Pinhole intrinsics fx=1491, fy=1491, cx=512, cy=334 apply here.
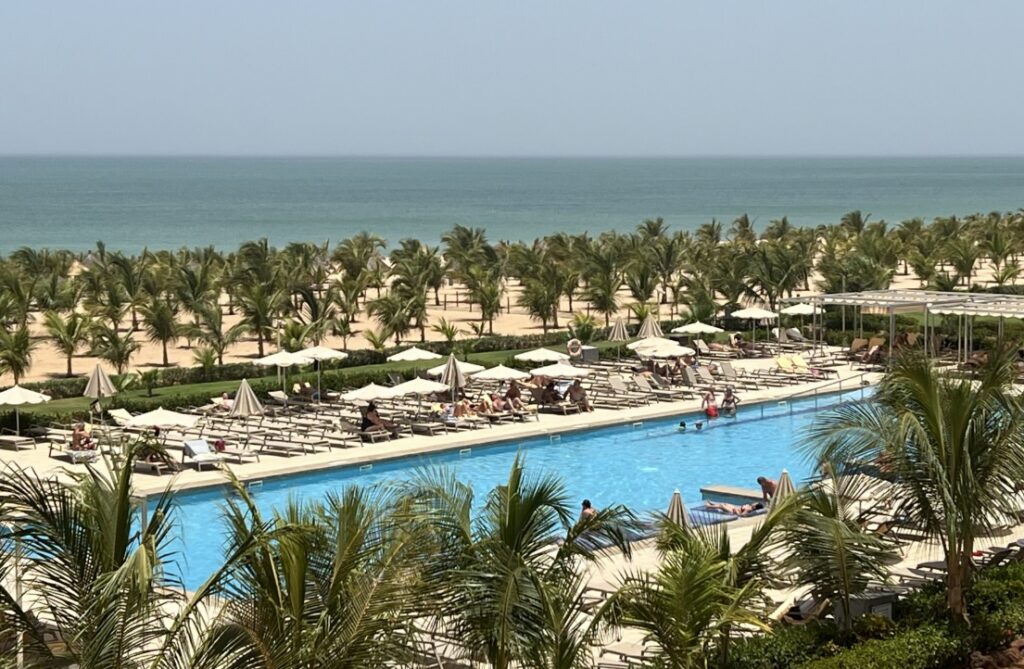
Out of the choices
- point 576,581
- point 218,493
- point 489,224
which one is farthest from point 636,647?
point 489,224

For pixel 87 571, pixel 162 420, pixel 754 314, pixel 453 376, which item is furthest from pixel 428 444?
pixel 87 571

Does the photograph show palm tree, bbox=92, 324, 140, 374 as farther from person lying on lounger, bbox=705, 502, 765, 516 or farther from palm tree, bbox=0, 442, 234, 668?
palm tree, bbox=0, 442, 234, 668

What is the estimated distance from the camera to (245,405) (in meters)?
23.2

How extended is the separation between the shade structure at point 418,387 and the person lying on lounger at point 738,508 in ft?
23.1

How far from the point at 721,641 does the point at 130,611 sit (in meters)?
4.66

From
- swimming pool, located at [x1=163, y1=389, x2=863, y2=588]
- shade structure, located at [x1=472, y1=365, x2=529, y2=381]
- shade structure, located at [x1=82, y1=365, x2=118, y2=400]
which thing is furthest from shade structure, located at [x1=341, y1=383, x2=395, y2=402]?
shade structure, located at [x1=82, y1=365, x2=118, y2=400]

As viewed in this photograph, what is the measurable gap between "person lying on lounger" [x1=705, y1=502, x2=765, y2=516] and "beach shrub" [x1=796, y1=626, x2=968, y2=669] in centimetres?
646

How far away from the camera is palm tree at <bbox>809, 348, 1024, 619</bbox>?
437 inches

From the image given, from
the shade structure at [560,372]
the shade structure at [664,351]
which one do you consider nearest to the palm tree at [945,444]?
the shade structure at [560,372]

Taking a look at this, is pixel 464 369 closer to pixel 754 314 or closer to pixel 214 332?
pixel 214 332

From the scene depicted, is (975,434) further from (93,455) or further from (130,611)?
(93,455)

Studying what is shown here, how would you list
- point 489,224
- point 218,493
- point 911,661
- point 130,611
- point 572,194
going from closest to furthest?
point 130,611
point 911,661
point 218,493
point 489,224
point 572,194

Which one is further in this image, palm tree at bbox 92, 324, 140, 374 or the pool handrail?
palm tree at bbox 92, 324, 140, 374

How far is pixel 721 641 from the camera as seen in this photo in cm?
1007
